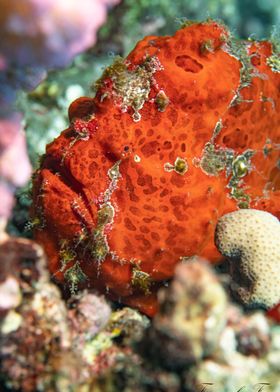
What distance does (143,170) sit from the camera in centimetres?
411

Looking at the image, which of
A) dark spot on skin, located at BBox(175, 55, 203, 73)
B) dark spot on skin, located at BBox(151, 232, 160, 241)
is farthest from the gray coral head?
dark spot on skin, located at BBox(175, 55, 203, 73)

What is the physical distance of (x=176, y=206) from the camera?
420cm

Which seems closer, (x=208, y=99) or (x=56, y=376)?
(x=56, y=376)

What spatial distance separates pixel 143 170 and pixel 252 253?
125cm

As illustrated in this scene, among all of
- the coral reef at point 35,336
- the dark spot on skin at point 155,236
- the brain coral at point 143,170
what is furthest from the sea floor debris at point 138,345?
the dark spot on skin at point 155,236

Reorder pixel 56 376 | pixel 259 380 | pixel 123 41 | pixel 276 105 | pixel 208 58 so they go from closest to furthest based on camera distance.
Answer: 1. pixel 56 376
2. pixel 259 380
3. pixel 208 58
4. pixel 276 105
5. pixel 123 41

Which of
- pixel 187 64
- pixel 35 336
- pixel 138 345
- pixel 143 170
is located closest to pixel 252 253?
pixel 143 170

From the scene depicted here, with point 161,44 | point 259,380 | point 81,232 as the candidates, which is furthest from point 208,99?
point 259,380

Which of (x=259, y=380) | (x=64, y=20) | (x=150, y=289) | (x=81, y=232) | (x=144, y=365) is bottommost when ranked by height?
(x=259, y=380)

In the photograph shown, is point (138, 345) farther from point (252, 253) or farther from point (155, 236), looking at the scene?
point (252, 253)

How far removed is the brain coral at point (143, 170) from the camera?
4.06 m

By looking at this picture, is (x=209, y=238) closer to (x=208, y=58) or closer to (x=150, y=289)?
(x=150, y=289)

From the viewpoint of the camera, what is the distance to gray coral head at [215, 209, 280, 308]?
4.07 metres

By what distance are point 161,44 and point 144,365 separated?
290 centimetres
